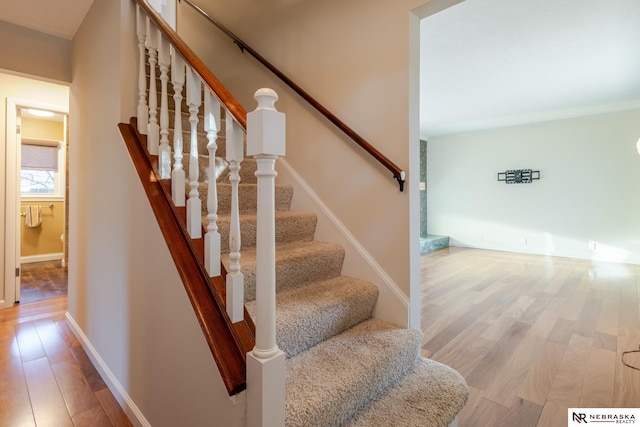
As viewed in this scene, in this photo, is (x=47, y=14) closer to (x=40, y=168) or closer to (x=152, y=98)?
(x=152, y=98)

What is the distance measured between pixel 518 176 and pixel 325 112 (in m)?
5.37

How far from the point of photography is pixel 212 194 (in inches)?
42.4

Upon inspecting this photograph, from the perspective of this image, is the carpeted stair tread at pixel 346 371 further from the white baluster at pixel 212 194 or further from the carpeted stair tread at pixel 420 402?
the white baluster at pixel 212 194

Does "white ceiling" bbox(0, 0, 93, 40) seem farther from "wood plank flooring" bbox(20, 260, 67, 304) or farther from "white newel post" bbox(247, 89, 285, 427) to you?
"wood plank flooring" bbox(20, 260, 67, 304)

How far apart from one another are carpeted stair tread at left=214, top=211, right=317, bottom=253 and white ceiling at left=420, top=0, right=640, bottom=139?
2009 millimetres

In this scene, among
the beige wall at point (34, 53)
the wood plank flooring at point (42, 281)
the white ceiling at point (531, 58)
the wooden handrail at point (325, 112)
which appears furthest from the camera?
the wood plank flooring at point (42, 281)

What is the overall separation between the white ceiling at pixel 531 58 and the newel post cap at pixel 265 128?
2323mm

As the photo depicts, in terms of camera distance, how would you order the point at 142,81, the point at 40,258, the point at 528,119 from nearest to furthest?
the point at 142,81, the point at 40,258, the point at 528,119

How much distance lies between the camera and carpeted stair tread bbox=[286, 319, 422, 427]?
1.06 m

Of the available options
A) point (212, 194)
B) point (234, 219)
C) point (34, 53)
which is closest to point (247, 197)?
point (212, 194)

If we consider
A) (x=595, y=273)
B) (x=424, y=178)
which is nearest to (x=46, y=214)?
(x=424, y=178)

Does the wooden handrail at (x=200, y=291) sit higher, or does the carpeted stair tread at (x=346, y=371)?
the wooden handrail at (x=200, y=291)

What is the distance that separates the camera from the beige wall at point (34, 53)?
2199mm

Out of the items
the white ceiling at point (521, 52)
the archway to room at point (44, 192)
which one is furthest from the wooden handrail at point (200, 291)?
the archway to room at point (44, 192)
